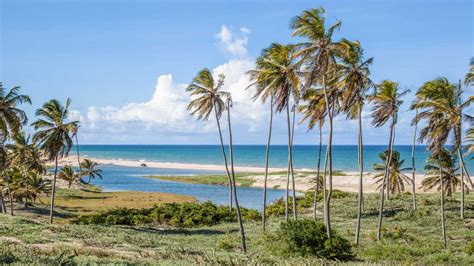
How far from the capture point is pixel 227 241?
28000 mm

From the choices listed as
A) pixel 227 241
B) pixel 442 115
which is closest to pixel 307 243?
pixel 227 241

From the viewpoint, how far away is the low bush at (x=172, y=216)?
40.0 m

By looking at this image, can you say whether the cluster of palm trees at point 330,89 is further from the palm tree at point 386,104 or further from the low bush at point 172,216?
the low bush at point 172,216

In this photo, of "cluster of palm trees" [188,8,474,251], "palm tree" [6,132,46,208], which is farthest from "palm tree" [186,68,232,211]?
"palm tree" [6,132,46,208]

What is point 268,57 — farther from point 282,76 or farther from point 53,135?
point 53,135

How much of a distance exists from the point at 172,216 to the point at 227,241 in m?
15.5

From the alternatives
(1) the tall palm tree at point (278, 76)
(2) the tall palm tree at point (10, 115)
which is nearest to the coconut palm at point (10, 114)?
(2) the tall palm tree at point (10, 115)

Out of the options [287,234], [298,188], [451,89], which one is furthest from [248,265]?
[298,188]

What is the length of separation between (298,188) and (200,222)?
41.7 m

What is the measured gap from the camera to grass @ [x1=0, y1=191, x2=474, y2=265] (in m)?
12.9

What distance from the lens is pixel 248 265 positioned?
1062cm

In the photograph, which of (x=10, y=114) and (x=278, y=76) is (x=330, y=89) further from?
(x=10, y=114)

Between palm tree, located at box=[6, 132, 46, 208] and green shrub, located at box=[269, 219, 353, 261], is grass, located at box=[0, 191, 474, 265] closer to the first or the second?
green shrub, located at box=[269, 219, 353, 261]

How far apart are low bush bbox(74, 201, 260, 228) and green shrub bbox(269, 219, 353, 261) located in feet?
68.2
